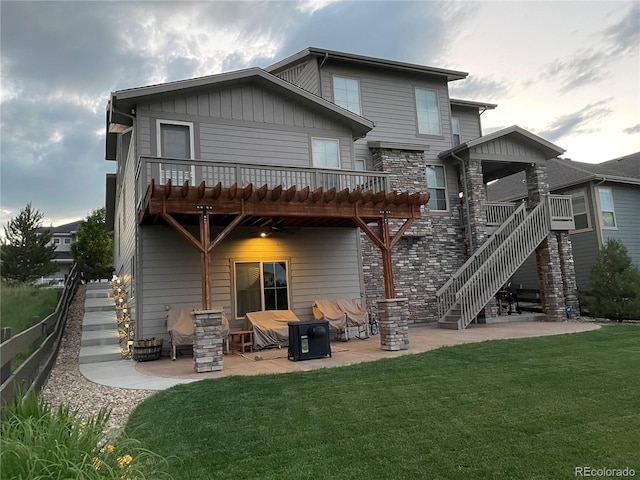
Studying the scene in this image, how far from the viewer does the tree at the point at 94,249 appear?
24.2m

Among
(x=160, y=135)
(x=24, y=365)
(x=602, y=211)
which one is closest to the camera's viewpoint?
(x=24, y=365)

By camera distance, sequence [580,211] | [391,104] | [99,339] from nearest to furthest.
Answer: [99,339] < [391,104] < [580,211]

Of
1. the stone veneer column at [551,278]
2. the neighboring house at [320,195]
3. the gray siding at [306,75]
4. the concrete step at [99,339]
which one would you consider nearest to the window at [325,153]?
the neighboring house at [320,195]

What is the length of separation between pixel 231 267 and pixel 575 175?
14.7 meters

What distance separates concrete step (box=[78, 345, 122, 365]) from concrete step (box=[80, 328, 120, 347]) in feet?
1.04

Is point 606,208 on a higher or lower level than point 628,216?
higher

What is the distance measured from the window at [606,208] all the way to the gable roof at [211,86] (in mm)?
10858

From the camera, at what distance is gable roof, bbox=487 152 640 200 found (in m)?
16.8

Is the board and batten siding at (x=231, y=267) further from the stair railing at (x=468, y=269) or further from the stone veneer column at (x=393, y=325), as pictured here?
the stair railing at (x=468, y=269)

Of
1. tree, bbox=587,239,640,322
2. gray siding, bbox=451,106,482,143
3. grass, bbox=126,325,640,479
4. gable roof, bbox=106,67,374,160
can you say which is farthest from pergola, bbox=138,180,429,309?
gray siding, bbox=451,106,482,143

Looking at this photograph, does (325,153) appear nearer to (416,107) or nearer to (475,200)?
(416,107)

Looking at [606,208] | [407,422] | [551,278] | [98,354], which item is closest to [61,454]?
[407,422]

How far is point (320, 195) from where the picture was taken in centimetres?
894

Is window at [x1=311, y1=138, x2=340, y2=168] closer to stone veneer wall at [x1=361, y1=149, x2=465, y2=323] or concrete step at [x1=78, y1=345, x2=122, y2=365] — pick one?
stone veneer wall at [x1=361, y1=149, x2=465, y2=323]
